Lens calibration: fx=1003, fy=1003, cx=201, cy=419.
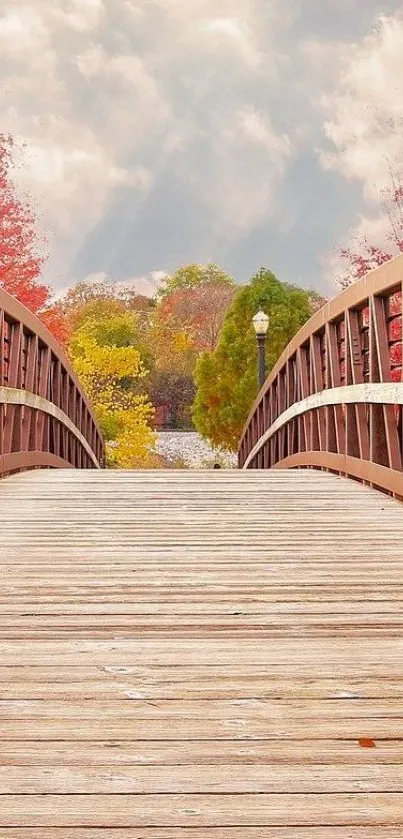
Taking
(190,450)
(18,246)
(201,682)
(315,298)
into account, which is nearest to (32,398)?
(201,682)

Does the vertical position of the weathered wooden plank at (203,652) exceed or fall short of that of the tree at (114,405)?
it falls short

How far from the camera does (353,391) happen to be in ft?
21.6

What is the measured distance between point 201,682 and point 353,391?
4288 mm

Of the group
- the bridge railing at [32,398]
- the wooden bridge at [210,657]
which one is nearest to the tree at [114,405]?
the bridge railing at [32,398]

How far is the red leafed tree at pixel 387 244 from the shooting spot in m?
22.6

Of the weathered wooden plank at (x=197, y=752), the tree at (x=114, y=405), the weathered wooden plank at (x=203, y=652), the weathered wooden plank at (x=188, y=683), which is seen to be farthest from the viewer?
the tree at (x=114, y=405)

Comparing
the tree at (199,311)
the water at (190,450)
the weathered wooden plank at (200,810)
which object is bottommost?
the weathered wooden plank at (200,810)

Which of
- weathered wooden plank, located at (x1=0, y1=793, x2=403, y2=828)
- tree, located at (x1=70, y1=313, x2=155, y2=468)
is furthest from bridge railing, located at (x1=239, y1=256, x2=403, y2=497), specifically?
tree, located at (x1=70, y1=313, x2=155, y2=468)

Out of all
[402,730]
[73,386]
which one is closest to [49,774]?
[402,730]

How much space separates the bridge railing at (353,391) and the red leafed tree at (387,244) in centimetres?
1256

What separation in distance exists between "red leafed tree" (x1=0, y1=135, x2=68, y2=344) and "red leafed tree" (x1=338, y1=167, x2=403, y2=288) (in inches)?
284

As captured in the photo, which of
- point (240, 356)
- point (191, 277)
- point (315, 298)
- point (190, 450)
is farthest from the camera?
point (191, 277)

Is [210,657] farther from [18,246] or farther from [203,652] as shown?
[18,246]

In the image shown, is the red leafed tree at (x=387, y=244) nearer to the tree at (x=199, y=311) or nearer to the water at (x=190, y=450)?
the water at (x=190, y=450)
